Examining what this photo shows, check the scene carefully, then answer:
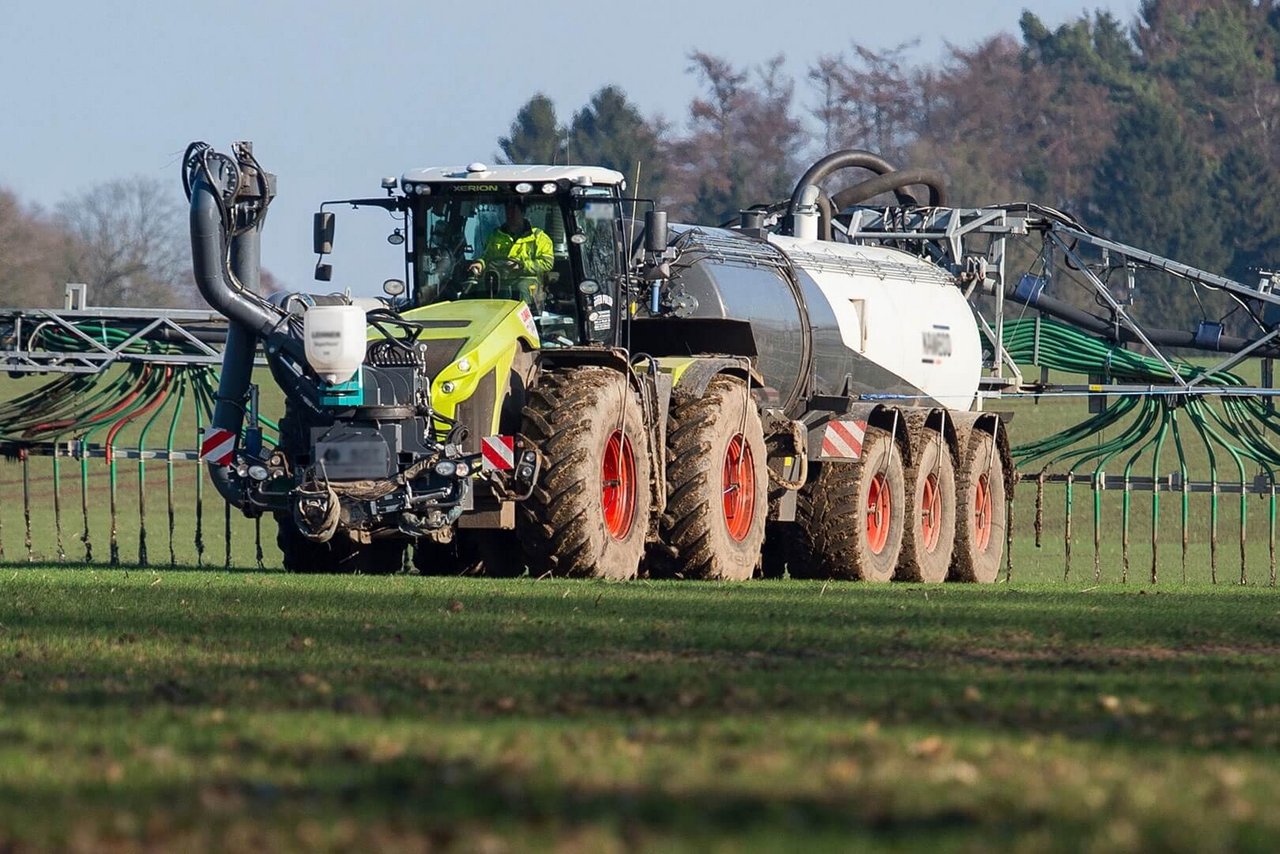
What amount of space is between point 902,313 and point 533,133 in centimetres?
7457

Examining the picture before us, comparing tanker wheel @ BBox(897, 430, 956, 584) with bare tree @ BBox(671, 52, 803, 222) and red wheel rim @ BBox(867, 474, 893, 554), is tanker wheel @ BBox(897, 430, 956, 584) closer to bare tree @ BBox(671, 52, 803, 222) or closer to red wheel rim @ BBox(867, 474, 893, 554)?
red wheel rim @ BBox(867, 474, 893, 554)

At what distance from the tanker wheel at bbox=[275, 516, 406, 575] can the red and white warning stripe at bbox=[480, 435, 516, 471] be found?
2.48 meters

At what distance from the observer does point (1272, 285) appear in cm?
3180

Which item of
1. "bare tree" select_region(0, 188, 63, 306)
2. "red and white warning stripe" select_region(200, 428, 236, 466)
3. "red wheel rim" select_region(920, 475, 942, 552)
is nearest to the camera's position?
"red and white warning stripe" select_region(200, 428, 236, 466)

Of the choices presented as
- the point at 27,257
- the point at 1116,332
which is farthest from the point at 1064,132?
the point at 1116,332

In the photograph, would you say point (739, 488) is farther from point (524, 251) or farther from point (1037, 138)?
point (1037, 138)

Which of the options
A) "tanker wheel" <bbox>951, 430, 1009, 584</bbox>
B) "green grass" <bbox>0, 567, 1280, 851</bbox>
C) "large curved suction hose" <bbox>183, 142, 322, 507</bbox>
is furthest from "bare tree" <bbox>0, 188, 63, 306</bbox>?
"green grass" <bbox>0, 567, 1280, 851</bbox>

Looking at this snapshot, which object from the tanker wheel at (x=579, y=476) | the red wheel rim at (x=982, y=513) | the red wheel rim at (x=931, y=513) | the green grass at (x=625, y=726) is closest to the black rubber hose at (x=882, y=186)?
the red wheel rim at (x=982, y=513)

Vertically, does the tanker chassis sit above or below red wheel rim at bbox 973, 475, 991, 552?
above

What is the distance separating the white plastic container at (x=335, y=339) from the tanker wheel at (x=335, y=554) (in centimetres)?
245

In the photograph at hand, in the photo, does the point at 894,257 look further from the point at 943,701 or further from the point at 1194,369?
the point at 943,701

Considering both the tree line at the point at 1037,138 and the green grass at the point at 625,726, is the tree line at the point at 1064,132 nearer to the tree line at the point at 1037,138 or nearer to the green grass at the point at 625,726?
the tree line at the point at 1037,138

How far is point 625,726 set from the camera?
24.3ft

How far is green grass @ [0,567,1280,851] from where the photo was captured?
5.42 m
